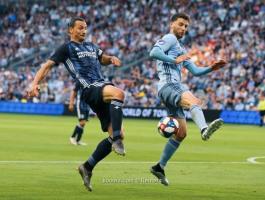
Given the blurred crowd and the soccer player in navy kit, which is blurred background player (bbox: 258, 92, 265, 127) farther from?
the soccer player in navy kit

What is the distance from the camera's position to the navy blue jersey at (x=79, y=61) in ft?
40.3

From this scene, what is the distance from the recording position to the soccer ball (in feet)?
41.7

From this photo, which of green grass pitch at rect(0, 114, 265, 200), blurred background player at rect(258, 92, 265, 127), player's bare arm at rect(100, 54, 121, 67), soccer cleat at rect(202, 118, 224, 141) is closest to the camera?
green grass pitch at rect(0, 114, 265, 200)

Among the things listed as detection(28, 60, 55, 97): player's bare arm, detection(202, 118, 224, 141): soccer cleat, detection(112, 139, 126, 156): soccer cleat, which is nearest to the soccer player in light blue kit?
detection(202, 118, 224, 141): soccer cleat

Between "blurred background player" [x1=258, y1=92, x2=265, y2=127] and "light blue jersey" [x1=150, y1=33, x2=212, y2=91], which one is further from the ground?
"light blue jersey" [x1=150, y1=33, x2=212, y2=91]

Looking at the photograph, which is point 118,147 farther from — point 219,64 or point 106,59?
point 219,64

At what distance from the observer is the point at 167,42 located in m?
13.1

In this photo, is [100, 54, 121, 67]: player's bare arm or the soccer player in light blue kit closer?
[100, 54, 121, 67]: player's bare arm

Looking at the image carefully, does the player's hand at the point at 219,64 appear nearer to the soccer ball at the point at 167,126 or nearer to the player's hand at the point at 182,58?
the player's hand at the point at 182,58

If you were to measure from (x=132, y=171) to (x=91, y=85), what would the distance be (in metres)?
3.39

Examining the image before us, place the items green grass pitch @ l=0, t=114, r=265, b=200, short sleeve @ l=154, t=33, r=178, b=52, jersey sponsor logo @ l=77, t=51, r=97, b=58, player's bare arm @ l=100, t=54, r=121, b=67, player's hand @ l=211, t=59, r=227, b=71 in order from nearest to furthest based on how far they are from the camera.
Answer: green grass pitch @ l=0, t=114, r=265, b=200 < player's hand @ l=211, t=59, r=227, b=71 < jersey sponsor logo @ l=77, t=51, r=97, b=58 < player's bare arm @ l=100, t=54, r=121, b=67 < short sleeve @ l=154, t=33, r=178, b=52

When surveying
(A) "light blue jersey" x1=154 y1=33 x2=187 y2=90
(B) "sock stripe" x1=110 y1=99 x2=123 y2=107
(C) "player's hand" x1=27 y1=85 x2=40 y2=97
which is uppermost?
(A) "light blue jersey" x1=154 y1=33 x2=187 y2=90

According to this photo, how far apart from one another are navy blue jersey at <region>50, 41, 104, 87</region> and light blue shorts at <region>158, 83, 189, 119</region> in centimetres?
115

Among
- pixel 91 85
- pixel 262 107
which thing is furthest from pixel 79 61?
pixel 262 107
